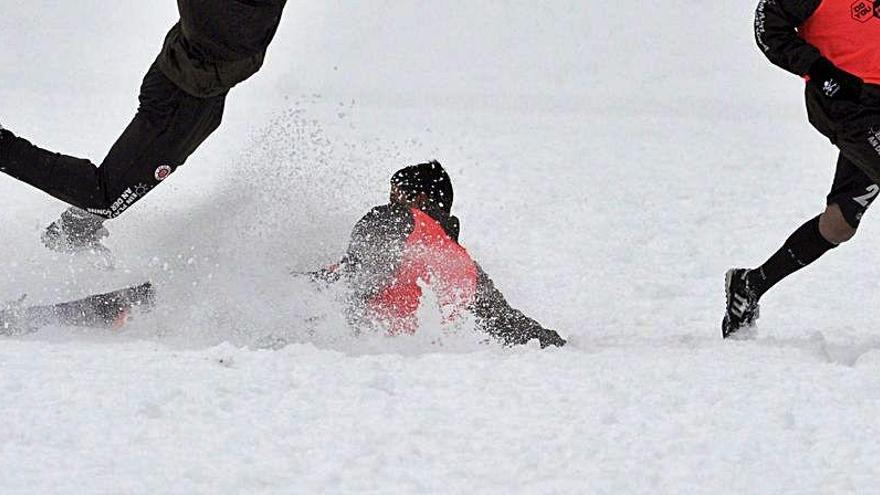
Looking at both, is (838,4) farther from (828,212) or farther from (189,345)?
(189,345)

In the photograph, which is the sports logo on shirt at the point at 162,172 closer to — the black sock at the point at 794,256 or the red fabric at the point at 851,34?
the black sock at the point at 794,256

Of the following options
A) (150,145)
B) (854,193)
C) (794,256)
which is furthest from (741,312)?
(150,145)

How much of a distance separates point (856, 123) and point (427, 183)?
1554 millimetres

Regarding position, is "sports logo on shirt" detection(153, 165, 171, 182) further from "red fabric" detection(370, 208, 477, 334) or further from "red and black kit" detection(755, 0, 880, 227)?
"red and black kit" detection(755, 0, 880, 227)

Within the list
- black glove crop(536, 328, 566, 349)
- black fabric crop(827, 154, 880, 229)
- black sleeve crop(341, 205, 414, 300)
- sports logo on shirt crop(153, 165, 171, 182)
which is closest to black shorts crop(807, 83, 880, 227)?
black fabric crop(827, 154, 880, 229)

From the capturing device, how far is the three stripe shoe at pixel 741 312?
14.5 feet

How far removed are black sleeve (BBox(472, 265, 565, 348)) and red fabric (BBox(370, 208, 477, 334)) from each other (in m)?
0.04

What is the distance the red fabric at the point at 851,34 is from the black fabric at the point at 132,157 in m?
2.21

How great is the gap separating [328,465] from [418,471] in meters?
0.21

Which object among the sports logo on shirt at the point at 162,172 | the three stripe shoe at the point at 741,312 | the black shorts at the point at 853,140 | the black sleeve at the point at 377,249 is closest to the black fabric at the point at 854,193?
the black shorts at the point at 853,140

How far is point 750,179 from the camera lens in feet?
22.7

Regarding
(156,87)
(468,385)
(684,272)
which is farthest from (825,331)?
(156,87)

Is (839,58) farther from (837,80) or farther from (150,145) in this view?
(150,145)

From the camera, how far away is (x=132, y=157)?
4203 millimetres
